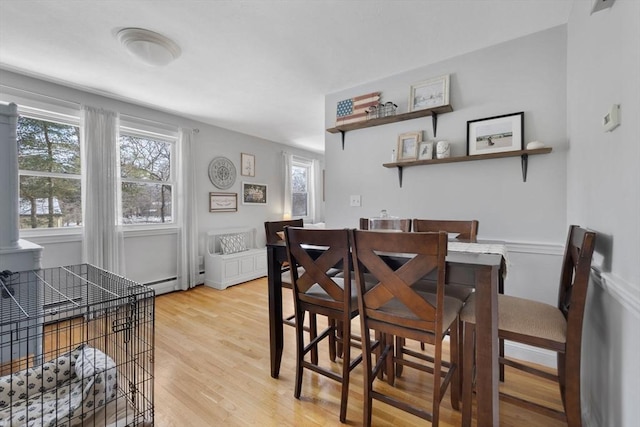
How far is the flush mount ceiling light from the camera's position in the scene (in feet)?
6.78

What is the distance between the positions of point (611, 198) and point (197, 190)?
4.27m

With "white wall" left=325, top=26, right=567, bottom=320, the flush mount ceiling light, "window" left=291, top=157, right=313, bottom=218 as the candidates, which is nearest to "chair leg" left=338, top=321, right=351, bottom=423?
"white wall" left=325, top=26, right=567, bottom=320

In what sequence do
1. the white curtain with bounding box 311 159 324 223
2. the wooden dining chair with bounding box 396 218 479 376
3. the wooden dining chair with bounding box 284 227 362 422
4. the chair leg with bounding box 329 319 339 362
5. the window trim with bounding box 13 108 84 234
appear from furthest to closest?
the white curtain with bounding box 311 159 324 223
the window trim with bounding box 13 108 84 234
the chair leg with bounding box 329 319 339 362
the wooden dining chair with bounding box 396 218 479 376
the wooden dining chair with bounding box 284 227 362 422

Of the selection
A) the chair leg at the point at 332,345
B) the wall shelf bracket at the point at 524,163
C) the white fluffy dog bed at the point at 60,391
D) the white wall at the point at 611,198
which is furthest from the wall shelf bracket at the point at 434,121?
the white fluffy dog bed at the point at 60,391

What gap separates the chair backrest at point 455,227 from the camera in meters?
2.01

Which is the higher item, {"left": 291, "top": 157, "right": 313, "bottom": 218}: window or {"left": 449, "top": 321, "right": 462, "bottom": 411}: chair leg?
{"left": 291, "top": 157, "right": 313, "bottom": 218}: window

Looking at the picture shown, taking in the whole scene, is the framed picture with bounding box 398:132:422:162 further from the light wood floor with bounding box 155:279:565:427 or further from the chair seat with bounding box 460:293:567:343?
the light wood floor with bounding box 155:279:565:427

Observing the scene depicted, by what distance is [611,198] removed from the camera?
118 cm

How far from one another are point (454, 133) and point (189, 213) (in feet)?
11.3

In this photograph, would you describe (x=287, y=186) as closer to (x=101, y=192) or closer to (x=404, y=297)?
(x=101, y=192)

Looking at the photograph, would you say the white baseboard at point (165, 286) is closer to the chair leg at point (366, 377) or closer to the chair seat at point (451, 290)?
the chair leg at point (366, 377)

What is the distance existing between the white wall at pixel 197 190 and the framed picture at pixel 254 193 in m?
0.09

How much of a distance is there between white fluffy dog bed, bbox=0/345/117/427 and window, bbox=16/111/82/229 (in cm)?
214

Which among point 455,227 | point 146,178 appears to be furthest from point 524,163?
point 146,178
